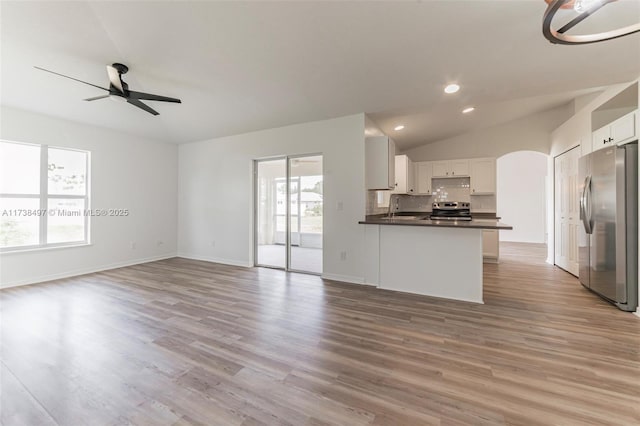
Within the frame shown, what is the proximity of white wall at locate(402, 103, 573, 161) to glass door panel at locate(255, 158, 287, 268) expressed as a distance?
3.94 metres

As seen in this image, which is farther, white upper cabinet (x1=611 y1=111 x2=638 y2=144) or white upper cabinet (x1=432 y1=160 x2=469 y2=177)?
white upper cabinet (x1=432 y1=160 x2=469 y2=177)

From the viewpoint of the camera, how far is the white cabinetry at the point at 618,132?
2957 mm

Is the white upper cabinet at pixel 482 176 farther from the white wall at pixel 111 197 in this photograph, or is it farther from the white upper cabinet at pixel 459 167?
the white wall at pixel 111 197

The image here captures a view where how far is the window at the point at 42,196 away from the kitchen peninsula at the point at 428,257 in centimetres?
515

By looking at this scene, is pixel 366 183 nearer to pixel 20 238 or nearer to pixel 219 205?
pixel 219 205

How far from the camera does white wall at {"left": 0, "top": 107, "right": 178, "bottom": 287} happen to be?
4.07 m

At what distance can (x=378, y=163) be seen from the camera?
414 centimetres

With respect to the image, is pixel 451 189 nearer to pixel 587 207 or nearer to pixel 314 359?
pixel 587 207

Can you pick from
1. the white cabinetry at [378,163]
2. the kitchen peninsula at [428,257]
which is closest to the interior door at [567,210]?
the kitchen peninsula at [428,257]

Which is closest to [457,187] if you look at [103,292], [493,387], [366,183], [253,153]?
[366,183]

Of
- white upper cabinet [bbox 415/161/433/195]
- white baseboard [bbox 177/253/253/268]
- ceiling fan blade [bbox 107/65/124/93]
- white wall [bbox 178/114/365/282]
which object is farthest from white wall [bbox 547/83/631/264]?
white baseboard [bbox 177/253/253/268]

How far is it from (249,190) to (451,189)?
4.89m

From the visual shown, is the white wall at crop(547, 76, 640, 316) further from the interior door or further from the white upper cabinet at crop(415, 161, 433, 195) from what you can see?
the white upper cabinet at crop(415, 161, 433, 195)

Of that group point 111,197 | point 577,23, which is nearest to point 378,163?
point 577,23
